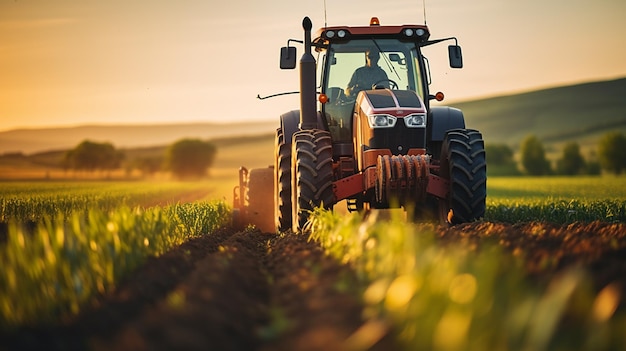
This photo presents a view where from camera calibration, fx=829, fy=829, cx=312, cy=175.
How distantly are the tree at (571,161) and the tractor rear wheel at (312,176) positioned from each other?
53.7m

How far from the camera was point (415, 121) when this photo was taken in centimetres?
1059

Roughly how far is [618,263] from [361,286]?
2.14 m

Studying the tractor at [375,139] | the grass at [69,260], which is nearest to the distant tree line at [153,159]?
the tractor at [375,139]

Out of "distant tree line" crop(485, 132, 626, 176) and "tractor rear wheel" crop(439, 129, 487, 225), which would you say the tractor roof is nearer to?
"tractor rear wheel" crop(439, 129, 487, 225)

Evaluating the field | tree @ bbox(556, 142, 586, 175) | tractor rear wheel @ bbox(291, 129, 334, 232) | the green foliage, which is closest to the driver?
tractor rear wheel @ bbox(291, 129, 334, 232)

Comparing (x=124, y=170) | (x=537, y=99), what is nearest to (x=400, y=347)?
(x=124, y=170)

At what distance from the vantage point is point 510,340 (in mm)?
3516

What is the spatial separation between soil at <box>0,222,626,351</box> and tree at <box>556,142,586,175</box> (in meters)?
54.4

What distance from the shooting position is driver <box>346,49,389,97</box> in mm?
11461

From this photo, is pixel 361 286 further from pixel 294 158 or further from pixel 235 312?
pixel 294 158

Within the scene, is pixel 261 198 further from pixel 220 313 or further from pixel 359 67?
pixel 220 313

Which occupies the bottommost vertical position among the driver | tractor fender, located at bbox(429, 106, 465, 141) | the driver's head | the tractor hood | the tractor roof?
tractor fender, located at bbox(429, 106, 465, 141)

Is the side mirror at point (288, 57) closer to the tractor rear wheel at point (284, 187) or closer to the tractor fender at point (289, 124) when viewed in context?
the tractor fender at point (289, 124)

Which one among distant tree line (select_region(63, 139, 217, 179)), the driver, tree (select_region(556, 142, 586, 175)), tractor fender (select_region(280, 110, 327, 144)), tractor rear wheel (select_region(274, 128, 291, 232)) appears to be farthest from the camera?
distant tree line (select_region(63, 139, 217, 179))
